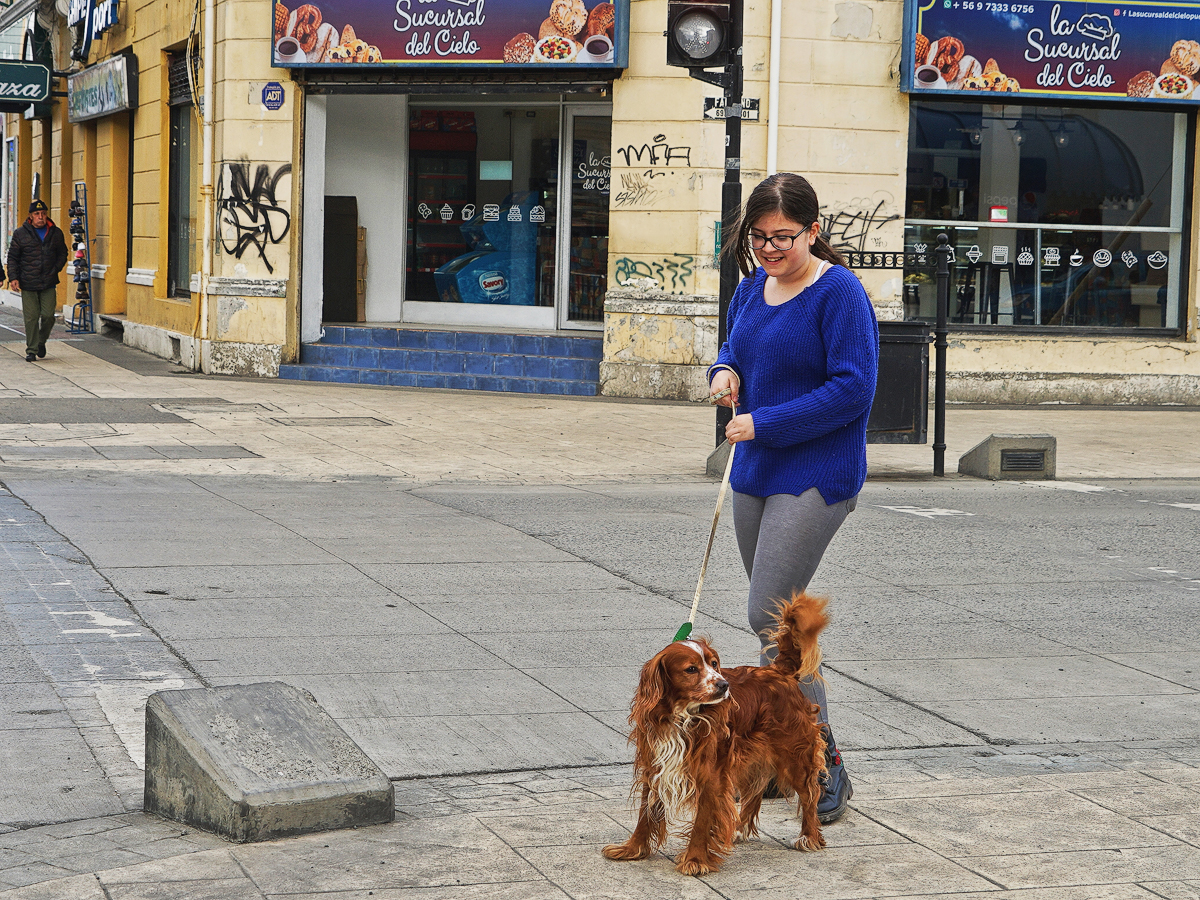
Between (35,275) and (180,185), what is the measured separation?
2.82 meters

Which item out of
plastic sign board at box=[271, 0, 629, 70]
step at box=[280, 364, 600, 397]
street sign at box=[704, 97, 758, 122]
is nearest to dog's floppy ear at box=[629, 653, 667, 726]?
street sign at box=[704, 97, 758, 122]

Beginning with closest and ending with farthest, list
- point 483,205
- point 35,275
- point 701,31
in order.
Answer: point 701,31
point 35,275
point 483,205

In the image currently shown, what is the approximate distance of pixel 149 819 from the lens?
415cm

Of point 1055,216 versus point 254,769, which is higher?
A: point 1055,216

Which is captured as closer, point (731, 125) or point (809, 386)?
point (809, 386)

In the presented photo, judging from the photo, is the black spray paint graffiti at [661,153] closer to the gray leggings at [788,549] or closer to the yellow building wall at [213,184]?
the yellow building wall at [213,184]

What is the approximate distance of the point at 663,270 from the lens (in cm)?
1666

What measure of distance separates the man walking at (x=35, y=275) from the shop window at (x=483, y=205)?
4625mm

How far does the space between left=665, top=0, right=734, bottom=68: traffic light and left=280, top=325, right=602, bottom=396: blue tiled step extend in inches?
272

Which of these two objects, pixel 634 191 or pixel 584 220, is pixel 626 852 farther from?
pixel 584 220

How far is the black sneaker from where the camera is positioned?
13.4 feet

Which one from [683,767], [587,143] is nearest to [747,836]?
[683,767]

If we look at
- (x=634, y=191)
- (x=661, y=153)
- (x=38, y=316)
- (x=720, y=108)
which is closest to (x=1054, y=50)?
(x=720, y=108)

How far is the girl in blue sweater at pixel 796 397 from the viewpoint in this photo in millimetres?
4102
